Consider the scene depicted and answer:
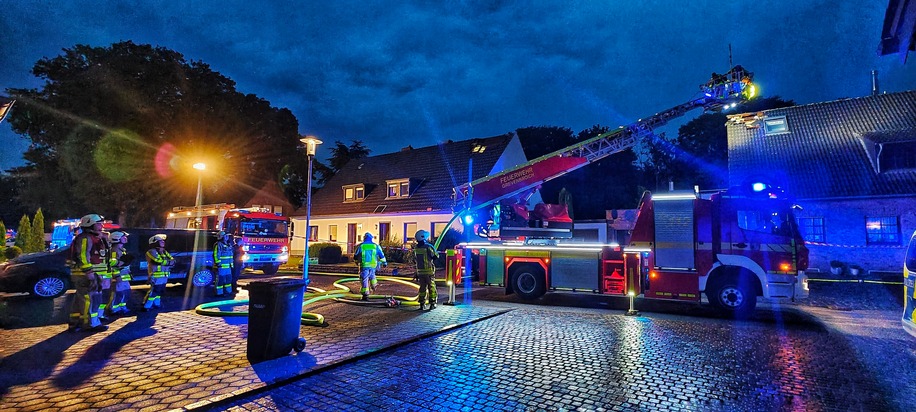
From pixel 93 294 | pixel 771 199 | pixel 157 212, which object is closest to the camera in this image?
pixel 93 294

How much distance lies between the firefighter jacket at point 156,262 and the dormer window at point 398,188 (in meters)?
17.3

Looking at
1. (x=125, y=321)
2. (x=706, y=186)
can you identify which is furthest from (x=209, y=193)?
(x=706, y=186)

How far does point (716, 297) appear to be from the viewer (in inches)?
373

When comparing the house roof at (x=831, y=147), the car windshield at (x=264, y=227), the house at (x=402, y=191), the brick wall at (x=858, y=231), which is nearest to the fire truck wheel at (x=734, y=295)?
the brick wall at (x=858, y=231)

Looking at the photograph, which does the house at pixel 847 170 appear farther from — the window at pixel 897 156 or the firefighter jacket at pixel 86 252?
the firefighter jacket at pixel 86 252

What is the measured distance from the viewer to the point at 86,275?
714cm

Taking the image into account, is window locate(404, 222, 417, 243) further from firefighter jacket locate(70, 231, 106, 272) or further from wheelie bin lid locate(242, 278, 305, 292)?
wheelie bin lid locate(242, 278, 305, 292)

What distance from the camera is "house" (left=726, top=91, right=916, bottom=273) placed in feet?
52.5

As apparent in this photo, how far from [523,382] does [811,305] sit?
9729mm

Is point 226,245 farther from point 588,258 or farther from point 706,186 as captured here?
point 706,186

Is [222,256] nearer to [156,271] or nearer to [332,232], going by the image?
[156,271]

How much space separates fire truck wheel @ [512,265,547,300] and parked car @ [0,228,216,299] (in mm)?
8760

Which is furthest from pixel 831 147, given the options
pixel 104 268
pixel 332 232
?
pixel 332 232

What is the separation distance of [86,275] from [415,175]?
21.1m
